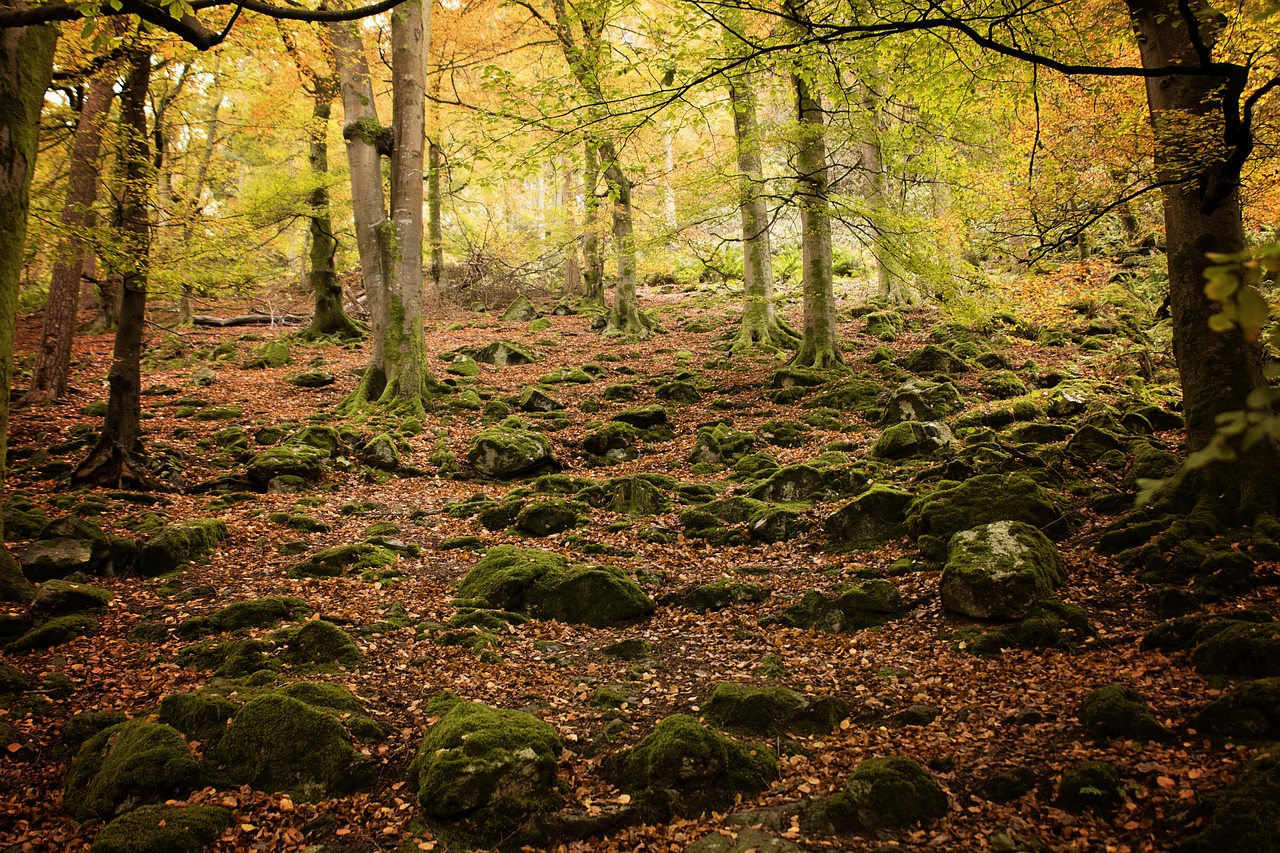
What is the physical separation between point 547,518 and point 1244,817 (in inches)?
277

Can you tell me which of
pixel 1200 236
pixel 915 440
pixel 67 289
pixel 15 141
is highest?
pixel 67 289

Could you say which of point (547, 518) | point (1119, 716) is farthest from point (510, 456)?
point (1119, 716)

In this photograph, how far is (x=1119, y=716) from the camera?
4109 millimetres

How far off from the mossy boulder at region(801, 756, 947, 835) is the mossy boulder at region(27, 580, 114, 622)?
616cm

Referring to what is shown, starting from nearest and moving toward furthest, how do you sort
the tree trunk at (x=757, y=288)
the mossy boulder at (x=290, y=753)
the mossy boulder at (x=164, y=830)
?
the mossy boulder at (x=164, y=830) → the mossy boulder at (x=290, y=753) → the tree trunk at (x=757, y=288)

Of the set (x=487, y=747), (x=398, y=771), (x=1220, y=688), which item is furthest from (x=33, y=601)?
(x=1220, y=688)

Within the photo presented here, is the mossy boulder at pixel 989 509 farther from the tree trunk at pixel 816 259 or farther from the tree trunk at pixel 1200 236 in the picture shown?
the tree trunk at pixel 816 259

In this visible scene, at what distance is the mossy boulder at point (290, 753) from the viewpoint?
412cm

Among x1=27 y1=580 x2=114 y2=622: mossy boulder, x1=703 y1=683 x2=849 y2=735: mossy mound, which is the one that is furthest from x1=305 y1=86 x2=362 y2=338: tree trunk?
x1=703 y1=683 x2=849 y2=735: mossy mound

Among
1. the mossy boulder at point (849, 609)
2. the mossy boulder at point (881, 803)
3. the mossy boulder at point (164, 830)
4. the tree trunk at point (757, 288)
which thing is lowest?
the mossy boulder at point (881, 803)

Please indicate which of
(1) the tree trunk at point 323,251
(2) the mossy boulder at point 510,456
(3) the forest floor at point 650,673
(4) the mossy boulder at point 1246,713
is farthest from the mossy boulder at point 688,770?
(1) the tree trunk at point 323,251

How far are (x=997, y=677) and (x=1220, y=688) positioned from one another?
126cm

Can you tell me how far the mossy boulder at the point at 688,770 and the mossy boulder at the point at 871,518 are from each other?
3847 mm

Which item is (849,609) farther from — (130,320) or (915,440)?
(130,320)
